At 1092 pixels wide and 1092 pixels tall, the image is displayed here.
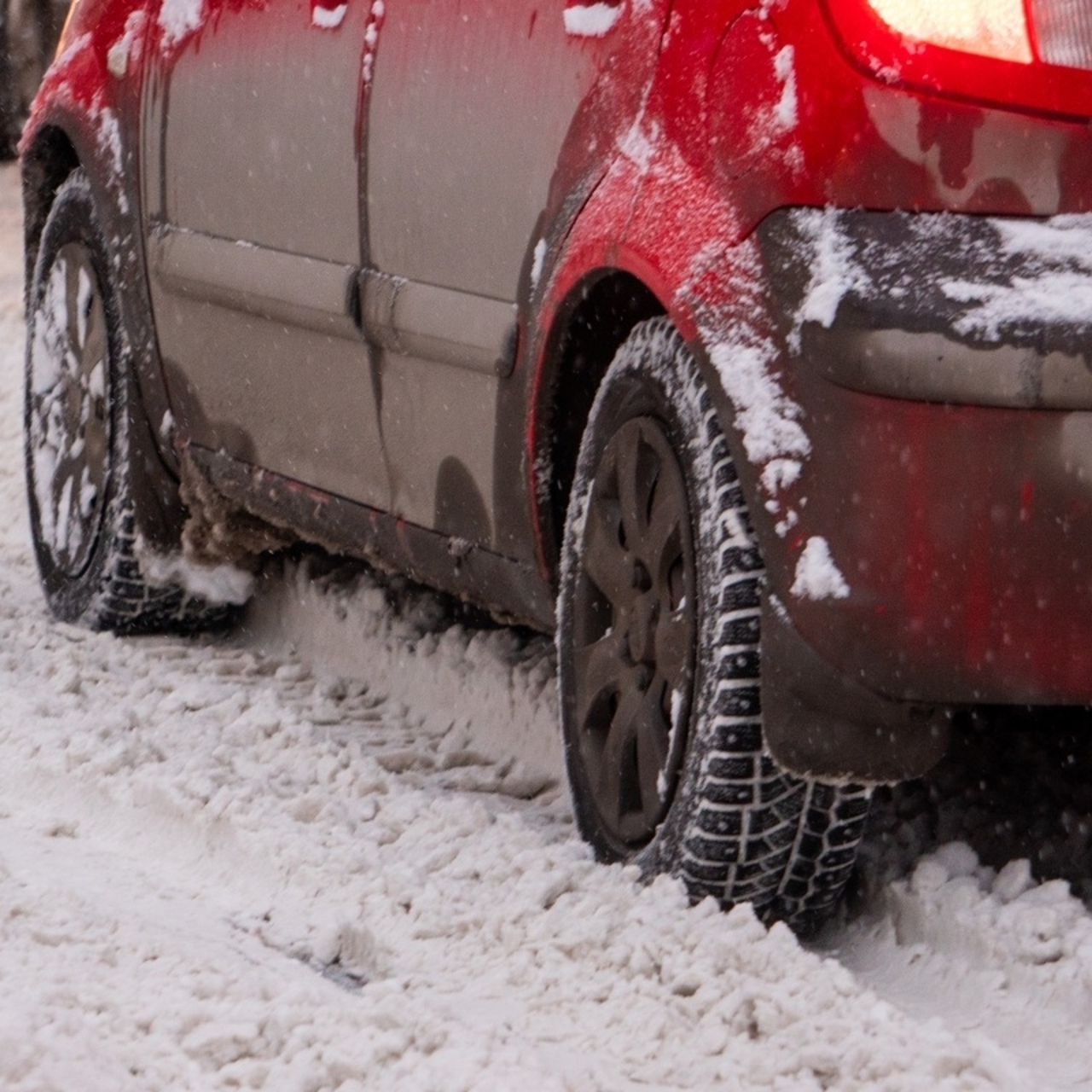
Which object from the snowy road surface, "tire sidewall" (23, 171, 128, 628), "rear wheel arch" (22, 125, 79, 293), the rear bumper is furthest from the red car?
"rear wheel arch" (22, 125, 79, 293)

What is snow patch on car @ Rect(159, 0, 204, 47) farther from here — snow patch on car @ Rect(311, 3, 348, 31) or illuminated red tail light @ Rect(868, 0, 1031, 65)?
illuminated red tail light @ Rect(868, 0, 1031, 65)

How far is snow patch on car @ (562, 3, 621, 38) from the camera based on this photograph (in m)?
3.42

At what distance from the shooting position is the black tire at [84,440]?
5.37m

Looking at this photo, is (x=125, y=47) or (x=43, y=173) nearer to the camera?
(x=125, y=47)

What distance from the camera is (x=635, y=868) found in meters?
3.45

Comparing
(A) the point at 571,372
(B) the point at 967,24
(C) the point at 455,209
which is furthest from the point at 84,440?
(B) the point at 967,24

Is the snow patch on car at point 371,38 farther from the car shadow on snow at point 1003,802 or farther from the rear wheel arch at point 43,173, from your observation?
the rear wheel arch at point 43,173

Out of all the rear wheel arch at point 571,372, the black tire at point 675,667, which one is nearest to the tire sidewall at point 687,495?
the black tire at point 675,667

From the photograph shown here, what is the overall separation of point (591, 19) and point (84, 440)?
242 centimetres

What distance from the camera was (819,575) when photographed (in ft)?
9.74

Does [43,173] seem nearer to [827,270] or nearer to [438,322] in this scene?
[438,322]

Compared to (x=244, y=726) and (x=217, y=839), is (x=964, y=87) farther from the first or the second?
(x=244, y=726)

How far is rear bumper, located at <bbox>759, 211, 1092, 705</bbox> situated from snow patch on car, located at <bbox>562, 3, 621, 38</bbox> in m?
0.59

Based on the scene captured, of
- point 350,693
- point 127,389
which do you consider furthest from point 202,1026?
point 127,389
